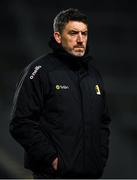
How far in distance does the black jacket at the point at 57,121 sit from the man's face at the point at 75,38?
0.13ft

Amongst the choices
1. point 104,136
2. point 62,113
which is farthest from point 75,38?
point 104,136

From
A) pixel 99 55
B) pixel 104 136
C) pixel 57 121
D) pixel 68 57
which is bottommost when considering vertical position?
pixel 99 55

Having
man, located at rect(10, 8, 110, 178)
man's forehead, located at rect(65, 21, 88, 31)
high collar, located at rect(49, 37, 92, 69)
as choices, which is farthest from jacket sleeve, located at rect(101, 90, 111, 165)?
man's forehead, located at rect(65, 21, 88, 31)

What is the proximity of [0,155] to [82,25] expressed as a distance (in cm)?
413

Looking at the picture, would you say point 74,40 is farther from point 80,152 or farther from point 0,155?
point 0,155

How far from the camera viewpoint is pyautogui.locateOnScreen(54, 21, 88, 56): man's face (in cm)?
332

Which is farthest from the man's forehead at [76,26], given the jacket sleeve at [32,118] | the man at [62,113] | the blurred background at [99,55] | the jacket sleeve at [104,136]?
the blurred background at [99,55]

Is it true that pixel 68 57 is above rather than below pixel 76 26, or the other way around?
below

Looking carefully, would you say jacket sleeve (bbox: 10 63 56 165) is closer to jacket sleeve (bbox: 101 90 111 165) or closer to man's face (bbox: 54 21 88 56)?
man's face (bbox: 54 21 88 56)

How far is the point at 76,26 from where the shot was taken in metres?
3.34

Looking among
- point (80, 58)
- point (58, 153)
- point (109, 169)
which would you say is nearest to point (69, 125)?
point (58, 153)

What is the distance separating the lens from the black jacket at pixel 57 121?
3.19 metres

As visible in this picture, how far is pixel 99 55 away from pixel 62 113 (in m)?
4.52

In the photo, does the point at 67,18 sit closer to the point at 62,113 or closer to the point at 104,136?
the point at 62,113
